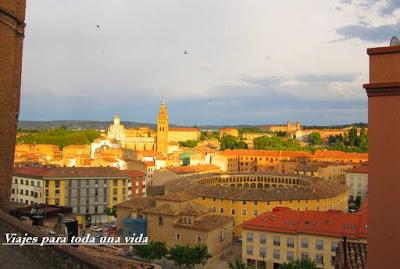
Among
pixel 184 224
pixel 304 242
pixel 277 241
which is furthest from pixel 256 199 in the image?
pixel 304 242

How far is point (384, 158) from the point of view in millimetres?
4949

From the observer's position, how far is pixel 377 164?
4980 mm

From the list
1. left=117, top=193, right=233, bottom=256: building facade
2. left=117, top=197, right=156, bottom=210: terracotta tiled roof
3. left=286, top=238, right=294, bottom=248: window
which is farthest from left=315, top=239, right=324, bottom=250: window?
left=117, top=197, right=156, bottom=210: terracotta tiled roof

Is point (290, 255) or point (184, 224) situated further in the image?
point (184, 224)

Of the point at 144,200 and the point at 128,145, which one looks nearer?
the point at 144,200

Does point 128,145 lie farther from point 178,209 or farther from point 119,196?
point 178,209

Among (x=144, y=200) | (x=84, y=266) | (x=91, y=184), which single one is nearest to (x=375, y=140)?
(x=84, y=266)

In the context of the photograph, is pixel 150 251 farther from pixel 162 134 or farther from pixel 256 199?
pixel 162 134

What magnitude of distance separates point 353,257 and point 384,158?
7.92 metres

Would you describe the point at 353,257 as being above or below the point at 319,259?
above

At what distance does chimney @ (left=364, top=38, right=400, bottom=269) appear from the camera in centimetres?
488

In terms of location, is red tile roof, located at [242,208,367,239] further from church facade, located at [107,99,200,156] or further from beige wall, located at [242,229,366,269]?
church facade, located at [107,99,200,156]

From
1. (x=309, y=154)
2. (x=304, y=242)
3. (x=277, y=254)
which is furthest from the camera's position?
(x=309, y=154)

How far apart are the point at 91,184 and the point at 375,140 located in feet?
135
